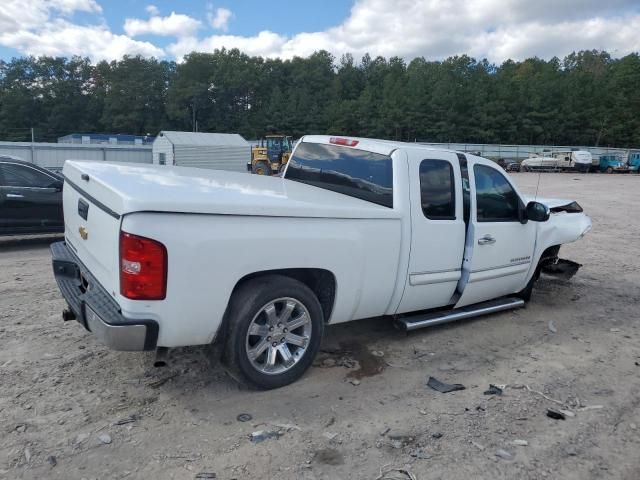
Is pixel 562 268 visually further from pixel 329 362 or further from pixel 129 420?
pixel 129 420

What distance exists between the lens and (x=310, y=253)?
344 centimetres

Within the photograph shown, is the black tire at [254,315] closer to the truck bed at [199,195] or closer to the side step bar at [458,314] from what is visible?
the truck bed at [199,195]

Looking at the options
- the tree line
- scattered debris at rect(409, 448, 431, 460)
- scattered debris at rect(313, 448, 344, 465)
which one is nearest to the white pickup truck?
scattered debris at rect(313, 448, 344, 465)

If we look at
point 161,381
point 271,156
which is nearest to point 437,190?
point 161,381

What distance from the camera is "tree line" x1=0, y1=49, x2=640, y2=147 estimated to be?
267 ft

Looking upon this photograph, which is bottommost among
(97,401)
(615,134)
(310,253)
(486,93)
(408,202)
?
(97,401)

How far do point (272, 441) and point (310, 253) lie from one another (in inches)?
49.0

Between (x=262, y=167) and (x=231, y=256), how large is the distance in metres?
29.5

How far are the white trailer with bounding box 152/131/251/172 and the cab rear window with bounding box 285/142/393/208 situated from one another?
952 inches

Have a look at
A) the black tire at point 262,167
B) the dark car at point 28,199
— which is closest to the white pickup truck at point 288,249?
the dark car at point 28,199

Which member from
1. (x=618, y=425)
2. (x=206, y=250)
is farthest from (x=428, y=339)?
(x=206, y=250)

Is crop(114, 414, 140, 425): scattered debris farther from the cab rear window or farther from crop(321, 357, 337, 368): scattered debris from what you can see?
the cab rear window

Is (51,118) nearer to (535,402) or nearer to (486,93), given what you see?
(486,93)

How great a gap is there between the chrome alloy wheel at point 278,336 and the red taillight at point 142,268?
72cm
